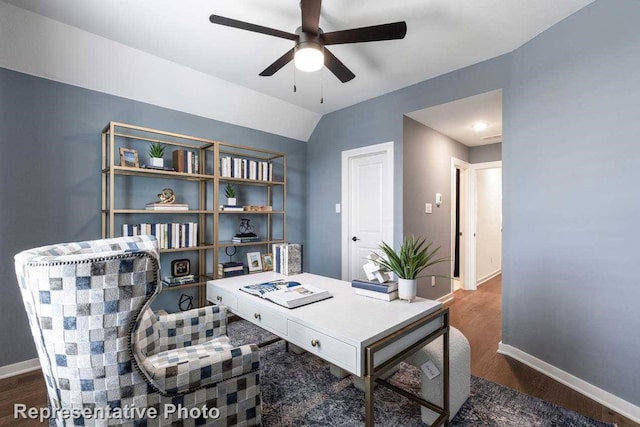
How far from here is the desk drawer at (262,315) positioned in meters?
1.39

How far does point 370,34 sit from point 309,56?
0.40 metres

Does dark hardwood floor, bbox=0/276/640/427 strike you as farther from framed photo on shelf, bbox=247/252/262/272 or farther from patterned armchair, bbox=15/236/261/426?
framed photo on shelf, bbox=247/252/262/272

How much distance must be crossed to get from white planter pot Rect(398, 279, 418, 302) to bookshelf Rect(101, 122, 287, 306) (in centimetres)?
211

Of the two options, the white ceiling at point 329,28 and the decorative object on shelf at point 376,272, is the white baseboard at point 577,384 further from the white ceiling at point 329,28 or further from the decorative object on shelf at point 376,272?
the white ceiling at point 329,28

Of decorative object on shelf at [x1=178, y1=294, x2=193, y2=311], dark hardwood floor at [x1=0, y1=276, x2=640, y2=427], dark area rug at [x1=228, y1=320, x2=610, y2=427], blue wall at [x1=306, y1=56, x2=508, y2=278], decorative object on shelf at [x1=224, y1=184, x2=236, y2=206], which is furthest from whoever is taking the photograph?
decorative object on shelf at [x1=224, y1=184, x2=236, y2=206]

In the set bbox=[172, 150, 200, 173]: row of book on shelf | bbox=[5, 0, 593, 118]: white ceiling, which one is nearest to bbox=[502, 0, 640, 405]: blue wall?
bbox=[5, 0, 593, 118]: white ceiling

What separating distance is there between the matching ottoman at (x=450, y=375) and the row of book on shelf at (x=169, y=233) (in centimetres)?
228

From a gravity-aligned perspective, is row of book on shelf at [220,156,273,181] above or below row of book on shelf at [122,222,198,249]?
Answer: above

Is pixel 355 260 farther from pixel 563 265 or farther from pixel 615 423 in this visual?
pixel 615 423

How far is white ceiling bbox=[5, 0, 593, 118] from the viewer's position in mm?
1936

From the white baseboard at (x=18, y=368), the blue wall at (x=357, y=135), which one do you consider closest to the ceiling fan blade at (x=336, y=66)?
the blue wall at (x=357, y=135)

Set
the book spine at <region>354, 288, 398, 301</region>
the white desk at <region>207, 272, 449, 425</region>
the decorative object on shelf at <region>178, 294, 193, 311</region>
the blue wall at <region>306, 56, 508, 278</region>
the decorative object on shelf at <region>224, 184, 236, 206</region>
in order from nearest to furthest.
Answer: the white desk at <region>207, 272, 449, 425</region>
the book spine at <region>354, 288, 398, 301</region>
the blue wall at <region>306, 56, 508, 278</region>
the decorative object on shelf at <region>178, 294, 193, 311</region>
the decorative object on shelf at <region>224, 184, 236, 206</region>

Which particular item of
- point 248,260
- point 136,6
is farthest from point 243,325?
point 136,6

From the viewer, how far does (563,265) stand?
208 cm
